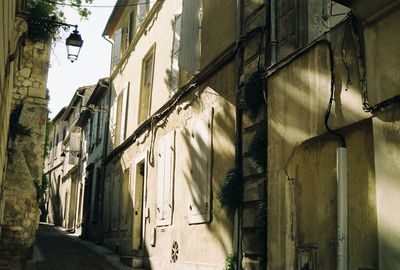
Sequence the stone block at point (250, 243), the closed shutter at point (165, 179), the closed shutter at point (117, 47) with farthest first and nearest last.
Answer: the closed shutter at point (117, 47) → the closed shutter at point (165, 179) → the stone block at point (250, 243)

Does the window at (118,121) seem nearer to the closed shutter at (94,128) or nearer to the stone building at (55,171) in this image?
the closed shutter at (94,128)

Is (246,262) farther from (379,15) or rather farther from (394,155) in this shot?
(379,15)

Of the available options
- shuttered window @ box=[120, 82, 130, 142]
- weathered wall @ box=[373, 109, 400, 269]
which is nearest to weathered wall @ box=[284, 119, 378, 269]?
weathered wall @ box=[373, 109, 400, 269]

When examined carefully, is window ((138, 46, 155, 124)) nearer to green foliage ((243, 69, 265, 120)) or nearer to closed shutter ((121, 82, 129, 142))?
closed shutter ((121, 82, 129, 142))

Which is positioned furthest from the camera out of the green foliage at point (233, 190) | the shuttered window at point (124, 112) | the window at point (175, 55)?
the shuttered window at point (124, 112)

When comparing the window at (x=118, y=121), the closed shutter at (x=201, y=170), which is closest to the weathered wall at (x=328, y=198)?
the closed shutter at (x=201, y=170)

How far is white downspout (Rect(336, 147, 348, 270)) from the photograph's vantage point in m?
5.00

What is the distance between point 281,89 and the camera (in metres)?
6.39

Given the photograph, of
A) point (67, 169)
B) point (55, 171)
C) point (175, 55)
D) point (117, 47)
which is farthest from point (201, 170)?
point (55, 171)

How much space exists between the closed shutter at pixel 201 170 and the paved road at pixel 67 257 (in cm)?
351

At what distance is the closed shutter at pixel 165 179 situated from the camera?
33.4 ft

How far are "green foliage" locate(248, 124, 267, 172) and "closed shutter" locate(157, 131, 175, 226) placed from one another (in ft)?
11.6

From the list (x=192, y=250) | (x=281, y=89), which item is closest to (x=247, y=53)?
(x=281, y=89)

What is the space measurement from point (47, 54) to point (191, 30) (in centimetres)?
513
